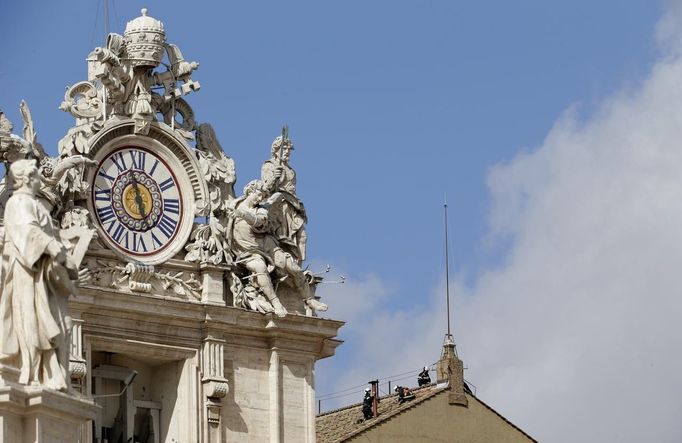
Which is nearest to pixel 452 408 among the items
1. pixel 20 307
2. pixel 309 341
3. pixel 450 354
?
pixel 450 354

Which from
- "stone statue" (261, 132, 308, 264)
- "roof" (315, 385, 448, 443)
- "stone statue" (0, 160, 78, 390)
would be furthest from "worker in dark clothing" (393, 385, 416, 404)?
"stone statue" (0, 160, 78, 390)

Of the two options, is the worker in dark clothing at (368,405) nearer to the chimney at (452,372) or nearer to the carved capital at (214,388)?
the chimney at (452,372)

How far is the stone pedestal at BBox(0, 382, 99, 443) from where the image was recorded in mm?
27688

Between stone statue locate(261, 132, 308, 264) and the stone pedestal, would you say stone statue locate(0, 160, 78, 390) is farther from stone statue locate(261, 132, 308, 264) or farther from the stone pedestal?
stone statue locate(261, 132, 308, 264)

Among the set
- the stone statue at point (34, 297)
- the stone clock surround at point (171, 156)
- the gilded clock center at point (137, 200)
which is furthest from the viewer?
the gilded clock center at point (137, 200)

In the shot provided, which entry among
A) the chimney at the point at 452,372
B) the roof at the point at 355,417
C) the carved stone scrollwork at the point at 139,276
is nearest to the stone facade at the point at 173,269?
the carved stone scrollwork at the point at 139,276

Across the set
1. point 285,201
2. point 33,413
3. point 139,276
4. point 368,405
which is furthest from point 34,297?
point 368,405

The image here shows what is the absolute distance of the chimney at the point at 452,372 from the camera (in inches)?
2212

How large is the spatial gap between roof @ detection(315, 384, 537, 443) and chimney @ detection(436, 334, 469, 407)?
0.19 m

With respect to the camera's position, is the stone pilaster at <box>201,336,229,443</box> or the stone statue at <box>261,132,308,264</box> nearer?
the stone pilaster at <box>201,336,229,443</box>

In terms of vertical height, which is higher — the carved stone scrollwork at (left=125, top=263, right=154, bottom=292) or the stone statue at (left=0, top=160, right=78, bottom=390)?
the carved stone scrollwork at (left=125, top=263, right=154, bottom=292)

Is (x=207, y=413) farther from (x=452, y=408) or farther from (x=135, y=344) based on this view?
(x=452, y=408)

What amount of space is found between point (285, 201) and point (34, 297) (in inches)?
758

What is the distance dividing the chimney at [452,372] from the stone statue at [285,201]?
968cm
